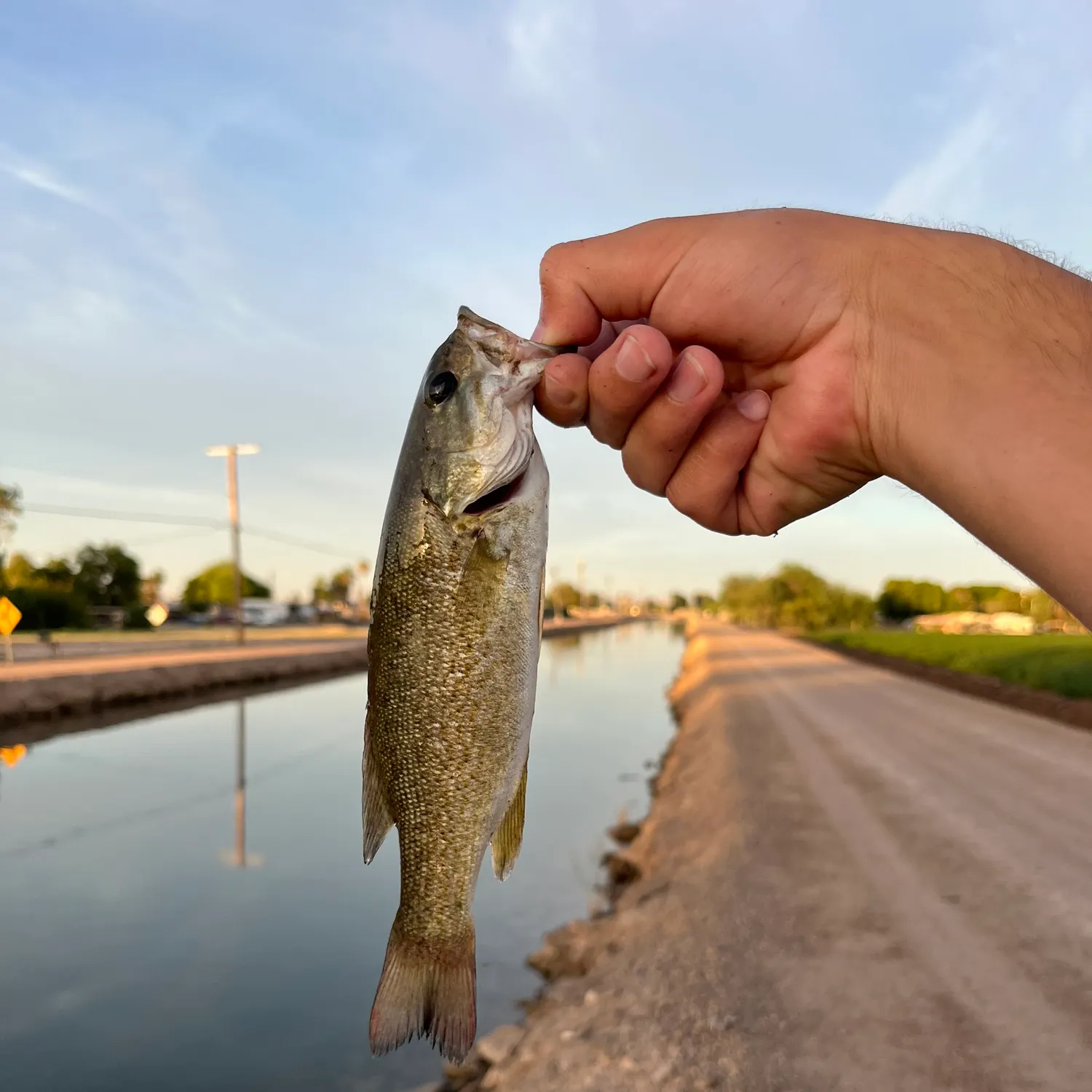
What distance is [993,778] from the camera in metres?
10.9

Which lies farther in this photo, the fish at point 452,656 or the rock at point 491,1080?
the rock at point 491,1080

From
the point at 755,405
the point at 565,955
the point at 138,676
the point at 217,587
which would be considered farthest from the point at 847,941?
the point at 217,587

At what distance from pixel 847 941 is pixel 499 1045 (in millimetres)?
2568

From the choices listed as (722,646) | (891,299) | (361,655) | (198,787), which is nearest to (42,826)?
(198,787)

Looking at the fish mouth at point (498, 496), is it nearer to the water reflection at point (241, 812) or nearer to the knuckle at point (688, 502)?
the knuckle at point (688, 502)

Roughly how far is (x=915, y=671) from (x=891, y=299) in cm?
3072

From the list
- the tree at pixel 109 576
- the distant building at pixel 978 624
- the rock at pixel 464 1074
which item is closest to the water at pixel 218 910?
the rock at pixel 464 1074

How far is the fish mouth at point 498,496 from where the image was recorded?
2170 mm

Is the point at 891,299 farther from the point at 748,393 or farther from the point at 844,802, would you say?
the point at 844,802

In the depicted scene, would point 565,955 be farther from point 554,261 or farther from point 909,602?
point 909,602

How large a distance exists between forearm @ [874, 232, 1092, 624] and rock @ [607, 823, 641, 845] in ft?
39.8

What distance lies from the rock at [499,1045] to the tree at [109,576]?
238ft

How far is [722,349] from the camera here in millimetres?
2479

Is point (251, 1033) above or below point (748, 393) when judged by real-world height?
below
